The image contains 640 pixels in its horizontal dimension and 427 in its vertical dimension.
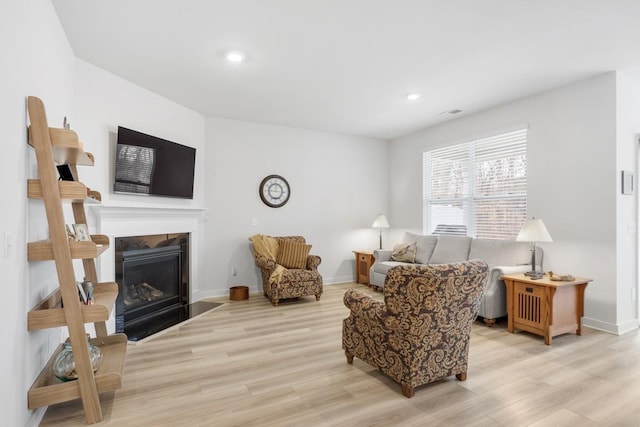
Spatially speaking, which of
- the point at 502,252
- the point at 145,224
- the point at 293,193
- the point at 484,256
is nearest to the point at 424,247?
the point at 484,256

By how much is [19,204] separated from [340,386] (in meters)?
2.23

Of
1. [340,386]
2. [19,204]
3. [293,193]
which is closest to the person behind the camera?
[19,204]

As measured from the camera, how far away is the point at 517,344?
325 centimetres

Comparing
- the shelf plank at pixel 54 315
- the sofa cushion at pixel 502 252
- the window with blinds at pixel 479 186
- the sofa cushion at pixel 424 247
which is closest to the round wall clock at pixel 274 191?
the sofa cushion at pixel 424 247

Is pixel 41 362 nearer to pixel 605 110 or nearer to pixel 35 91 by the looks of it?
pixel 35 91

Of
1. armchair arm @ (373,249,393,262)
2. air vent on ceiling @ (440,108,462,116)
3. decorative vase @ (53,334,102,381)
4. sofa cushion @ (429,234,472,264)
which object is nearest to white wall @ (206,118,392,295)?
armchair arm @ (373,249,393,262)

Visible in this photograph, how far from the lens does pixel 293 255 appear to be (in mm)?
5004

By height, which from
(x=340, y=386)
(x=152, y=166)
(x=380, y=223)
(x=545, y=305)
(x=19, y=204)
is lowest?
(x=340, y=386)

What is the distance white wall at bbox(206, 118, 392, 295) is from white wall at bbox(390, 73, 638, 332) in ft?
8.51

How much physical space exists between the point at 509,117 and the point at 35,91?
15.9 feet

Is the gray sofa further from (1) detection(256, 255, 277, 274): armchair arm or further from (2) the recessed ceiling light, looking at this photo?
(2) the recessed ceiling light

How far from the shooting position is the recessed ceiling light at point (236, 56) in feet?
10.1

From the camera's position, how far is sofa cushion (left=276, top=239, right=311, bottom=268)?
16.4ft

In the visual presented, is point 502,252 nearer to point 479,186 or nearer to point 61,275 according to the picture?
point 479,186
